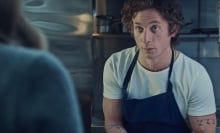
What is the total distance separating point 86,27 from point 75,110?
4.36ft

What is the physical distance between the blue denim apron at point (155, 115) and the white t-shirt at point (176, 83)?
0.6 inches

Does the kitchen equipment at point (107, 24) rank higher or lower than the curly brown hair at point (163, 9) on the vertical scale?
lower

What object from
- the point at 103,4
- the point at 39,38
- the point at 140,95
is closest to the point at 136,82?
the point at 140,95

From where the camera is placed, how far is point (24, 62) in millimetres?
458

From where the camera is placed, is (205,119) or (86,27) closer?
(205,119)

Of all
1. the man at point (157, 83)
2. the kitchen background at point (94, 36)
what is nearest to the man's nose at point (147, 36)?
the man at point (157, 83)

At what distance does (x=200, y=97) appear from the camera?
137 cm

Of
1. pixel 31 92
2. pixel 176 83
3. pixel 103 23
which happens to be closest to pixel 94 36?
pixel 103 23

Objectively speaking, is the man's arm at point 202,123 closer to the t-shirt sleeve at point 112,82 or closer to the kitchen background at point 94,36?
the t-shirt sleeve at point 112,82

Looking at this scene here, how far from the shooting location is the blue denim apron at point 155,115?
1407mm

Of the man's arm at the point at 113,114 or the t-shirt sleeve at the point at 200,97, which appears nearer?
the t-shirt sleeve at the point at 200,97

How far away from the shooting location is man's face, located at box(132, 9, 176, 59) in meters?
1.42

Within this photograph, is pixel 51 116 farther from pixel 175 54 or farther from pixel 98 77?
pixel 98 77

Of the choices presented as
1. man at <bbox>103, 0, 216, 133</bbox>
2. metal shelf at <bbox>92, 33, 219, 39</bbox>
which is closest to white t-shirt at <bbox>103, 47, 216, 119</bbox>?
man at <bbox>103, 0, 216, 133</bbox>
